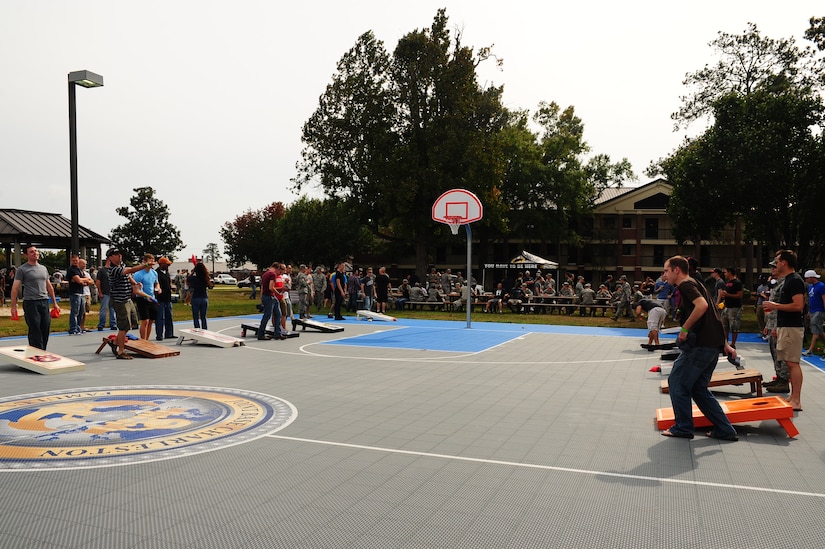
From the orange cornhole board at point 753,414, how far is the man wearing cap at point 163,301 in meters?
11.9

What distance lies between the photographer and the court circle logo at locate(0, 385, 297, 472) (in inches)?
218

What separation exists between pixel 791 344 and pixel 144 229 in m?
76.7

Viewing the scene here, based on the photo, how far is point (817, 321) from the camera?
12.6 metres

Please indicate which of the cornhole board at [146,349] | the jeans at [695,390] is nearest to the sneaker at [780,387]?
the jeans at [695,390]

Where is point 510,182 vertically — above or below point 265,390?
above

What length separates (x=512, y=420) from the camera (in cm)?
726

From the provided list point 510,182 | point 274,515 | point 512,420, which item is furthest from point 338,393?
point 510,182

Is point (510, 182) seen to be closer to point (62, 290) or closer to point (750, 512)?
point (62, 290)

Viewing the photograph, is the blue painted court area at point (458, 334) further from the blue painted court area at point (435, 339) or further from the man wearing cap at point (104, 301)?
the man wearing cap at point (104, 301)

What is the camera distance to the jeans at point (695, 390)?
6281 mm

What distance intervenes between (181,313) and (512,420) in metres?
19.6

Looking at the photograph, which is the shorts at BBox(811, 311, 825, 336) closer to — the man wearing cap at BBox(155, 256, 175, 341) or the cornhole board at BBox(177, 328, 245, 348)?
the cornhole board at BBox(177, 328, 245, 348)

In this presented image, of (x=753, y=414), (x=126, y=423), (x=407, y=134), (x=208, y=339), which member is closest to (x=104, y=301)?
(x=208, y=339)

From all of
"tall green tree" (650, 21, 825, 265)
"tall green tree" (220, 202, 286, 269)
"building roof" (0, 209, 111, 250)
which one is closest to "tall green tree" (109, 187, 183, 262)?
"tall green tree" (220, 202, 286, 269)
